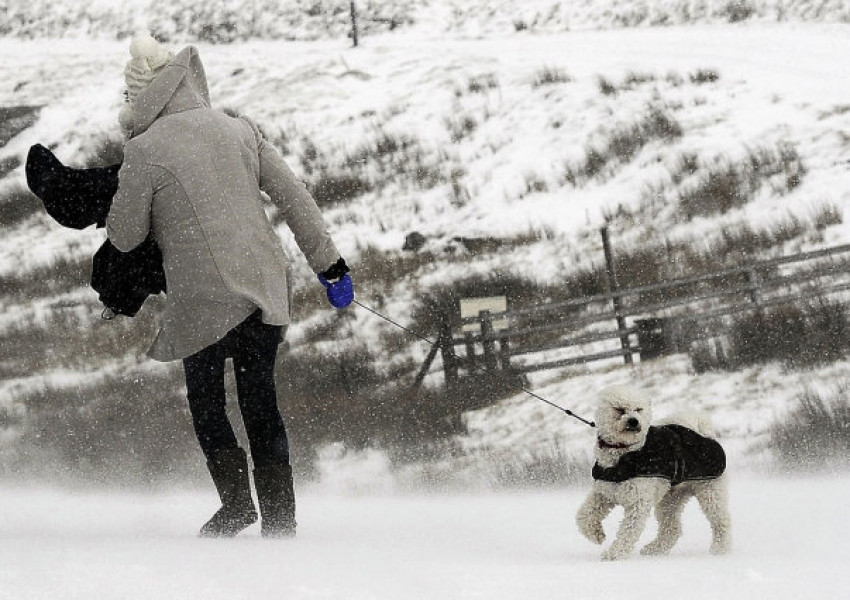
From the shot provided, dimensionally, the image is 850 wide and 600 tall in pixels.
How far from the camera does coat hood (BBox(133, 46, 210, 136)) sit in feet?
12.2

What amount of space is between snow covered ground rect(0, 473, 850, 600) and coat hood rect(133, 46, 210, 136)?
139 cm

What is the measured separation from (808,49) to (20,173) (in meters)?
12.3

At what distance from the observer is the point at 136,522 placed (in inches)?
196

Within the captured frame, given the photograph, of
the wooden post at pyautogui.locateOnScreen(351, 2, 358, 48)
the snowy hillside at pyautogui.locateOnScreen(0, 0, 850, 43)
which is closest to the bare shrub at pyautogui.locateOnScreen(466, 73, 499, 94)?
the snowy hillside at pyautogui.locateOnScreen(0, 0, 850, 43)

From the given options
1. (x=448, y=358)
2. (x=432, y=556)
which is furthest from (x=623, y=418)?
→ (x=448, y=358)

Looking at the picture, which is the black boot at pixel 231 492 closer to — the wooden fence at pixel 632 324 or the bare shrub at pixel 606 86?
the wooden fence at pixel 632 324

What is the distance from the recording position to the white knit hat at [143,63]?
3.76 m

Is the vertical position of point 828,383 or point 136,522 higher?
point 136,522

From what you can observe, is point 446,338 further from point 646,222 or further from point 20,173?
point 20,173

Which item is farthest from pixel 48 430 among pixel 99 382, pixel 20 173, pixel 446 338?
pixel 20 173

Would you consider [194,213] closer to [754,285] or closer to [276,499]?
[276,499]

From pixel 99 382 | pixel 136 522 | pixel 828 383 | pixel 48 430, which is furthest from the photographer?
pixel 99 382

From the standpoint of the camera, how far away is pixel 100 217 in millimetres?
3764

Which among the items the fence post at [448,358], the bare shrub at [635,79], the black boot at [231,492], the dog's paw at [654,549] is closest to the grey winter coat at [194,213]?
the black boot at [231,492]
